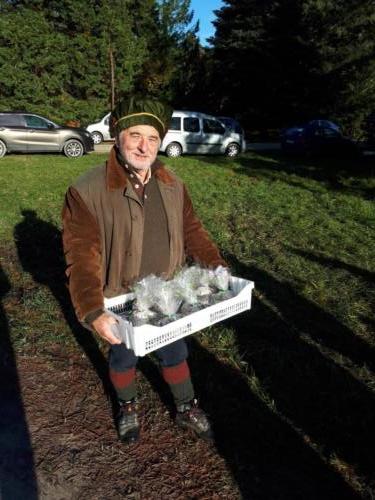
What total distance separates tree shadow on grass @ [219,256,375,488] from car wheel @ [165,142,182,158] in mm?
12041

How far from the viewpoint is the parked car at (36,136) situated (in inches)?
562

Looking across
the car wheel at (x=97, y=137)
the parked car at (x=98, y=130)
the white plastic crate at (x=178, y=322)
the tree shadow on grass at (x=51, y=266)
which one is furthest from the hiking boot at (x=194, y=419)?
the car wheel at (x=97, y=137)

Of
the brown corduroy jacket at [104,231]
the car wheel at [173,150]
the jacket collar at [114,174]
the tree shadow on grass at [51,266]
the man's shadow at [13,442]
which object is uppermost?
the jacket collar at [114,174]

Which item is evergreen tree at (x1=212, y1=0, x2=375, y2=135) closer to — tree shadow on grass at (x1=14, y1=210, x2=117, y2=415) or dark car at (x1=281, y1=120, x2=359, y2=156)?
dark car at (x1=281, y1=120, x2=359, y2=156)

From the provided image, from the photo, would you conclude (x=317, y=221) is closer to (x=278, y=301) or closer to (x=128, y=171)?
(x=278, y=301)

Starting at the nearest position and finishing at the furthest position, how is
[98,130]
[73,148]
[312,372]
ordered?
[312,372], [73,148], [98,130]

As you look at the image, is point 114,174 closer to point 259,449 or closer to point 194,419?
point 194,419

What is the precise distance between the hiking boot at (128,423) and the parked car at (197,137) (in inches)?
539

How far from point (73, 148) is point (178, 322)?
14295mm

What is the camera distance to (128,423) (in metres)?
2.67

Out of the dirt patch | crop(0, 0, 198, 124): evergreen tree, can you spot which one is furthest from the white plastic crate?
crop(0, 0, 198, 124): evergreen tree

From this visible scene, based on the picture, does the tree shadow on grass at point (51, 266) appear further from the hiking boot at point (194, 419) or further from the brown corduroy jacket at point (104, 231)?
the brown corduroy jacket at point (104, 231)

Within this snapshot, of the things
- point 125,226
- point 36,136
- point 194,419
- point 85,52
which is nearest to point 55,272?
point 194,419

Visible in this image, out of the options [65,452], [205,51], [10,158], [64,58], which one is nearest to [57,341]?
[65,452]
